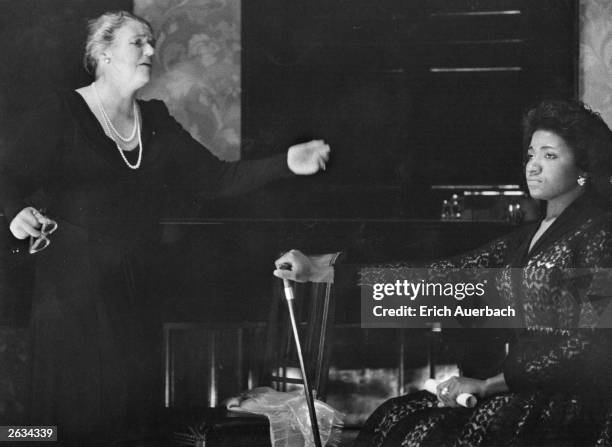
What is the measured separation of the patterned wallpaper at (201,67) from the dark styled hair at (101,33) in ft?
0.21

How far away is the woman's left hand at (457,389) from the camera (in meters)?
2.41

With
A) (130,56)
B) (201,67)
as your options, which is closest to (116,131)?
(130,56)

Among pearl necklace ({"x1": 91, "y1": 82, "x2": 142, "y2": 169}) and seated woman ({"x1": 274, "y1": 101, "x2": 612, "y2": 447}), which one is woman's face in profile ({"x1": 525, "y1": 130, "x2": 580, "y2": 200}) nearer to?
seated woman ({"x1": 274, "y1": 101, "x2": 612, "y2": 447})

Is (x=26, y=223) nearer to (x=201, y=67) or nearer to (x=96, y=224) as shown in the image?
(x=96, y=224)

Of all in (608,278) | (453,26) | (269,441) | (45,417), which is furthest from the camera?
(453,26)

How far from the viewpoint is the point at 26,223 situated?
2885 millimetres

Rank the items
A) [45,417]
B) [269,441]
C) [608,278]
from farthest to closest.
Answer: [45,417] < [269,441] < [608,278]

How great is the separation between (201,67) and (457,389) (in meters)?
1.40

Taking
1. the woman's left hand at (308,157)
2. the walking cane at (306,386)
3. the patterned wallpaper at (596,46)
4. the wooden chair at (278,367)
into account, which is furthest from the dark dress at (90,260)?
the patterned wallpaper at (596,46)

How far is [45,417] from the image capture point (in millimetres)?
2938

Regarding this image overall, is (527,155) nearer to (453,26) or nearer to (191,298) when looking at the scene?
(453,26)

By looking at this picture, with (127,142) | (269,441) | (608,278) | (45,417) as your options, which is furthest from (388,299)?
(45,417)

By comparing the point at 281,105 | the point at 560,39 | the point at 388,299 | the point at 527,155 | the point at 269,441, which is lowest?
the point at 269,441

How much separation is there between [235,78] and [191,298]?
77cm
